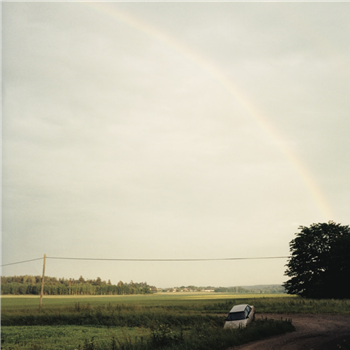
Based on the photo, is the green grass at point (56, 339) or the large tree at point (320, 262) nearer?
the green grass at point (56, 339)

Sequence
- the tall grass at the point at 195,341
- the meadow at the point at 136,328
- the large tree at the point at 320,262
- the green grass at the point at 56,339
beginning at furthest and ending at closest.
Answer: the large tree at the point at 320,262 < the green grass at the point at 56,339 < the meadow at the point at 136,328 < the tall grass at the point at 195,341

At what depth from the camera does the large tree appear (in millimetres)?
64750

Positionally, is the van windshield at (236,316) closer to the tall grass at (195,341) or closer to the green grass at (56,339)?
the tall grass at (195,341)

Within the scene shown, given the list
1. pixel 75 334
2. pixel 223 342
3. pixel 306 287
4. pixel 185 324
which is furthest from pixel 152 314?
pixel 306 287

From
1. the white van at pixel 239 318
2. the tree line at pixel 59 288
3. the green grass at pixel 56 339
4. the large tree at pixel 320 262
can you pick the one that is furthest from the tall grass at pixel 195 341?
the tree line at pixel 59 288

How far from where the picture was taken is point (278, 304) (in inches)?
2032

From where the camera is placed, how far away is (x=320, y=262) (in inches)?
2712

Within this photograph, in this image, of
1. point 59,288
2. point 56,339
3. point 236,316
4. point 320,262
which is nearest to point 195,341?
point 236,316

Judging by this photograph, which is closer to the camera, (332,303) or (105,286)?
(332,303)

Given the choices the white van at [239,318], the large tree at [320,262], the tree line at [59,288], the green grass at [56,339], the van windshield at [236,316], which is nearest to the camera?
the green grass at [56,339]

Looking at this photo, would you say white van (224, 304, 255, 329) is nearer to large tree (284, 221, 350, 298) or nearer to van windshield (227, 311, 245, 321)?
van windshield (227, 311, 245, 321)

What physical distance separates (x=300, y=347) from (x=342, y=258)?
180 ft

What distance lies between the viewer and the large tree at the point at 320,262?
6475 cm

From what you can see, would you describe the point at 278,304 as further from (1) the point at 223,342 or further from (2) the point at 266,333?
(1) the point at 223,342
